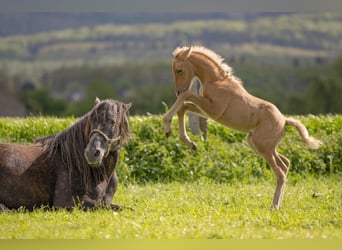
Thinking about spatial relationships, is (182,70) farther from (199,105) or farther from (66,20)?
(66,20)

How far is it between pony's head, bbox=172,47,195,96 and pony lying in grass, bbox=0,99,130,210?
0.66 m

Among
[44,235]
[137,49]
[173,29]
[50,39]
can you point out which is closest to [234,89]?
[44,235]

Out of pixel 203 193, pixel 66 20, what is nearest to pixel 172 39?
pixel 66 20

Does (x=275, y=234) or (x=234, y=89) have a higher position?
(x=234, y=89)

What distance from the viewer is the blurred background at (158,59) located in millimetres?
40656

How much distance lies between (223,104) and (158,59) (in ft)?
133

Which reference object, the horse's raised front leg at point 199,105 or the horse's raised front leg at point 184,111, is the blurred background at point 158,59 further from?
the horse's raised front leg at point 199,105

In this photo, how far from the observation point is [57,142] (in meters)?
7.44

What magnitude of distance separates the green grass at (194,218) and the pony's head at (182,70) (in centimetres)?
126

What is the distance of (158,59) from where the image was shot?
47.7 meters

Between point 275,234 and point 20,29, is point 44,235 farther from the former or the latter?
point 20,29

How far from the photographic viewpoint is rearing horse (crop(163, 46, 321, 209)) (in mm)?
7445

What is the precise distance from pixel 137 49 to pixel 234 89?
41.3 meters

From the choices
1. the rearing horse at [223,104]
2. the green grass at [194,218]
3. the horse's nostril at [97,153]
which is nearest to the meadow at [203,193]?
the green grass at [194,218]
